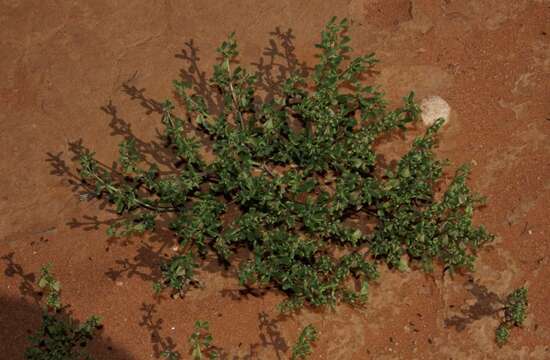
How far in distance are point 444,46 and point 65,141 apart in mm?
3554

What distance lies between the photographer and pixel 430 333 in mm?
4730

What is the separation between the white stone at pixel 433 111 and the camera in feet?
18.3

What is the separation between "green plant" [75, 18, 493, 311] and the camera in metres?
4.76

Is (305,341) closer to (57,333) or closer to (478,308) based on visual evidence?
(478,308)

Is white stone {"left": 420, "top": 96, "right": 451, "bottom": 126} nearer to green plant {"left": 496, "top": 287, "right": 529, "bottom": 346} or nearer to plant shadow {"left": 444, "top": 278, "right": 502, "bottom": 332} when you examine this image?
plant shadow {"left": 444, "top": 278, "right": 502, "bottom": 332}

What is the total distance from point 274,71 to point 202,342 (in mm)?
2567

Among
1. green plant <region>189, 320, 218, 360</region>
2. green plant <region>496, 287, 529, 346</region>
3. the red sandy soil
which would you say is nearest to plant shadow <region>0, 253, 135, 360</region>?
the red sandy soil

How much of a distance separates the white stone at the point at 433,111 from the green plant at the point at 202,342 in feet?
8.36

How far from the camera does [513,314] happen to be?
181 inches

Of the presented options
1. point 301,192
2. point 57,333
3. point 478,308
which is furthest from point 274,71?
point 57,333

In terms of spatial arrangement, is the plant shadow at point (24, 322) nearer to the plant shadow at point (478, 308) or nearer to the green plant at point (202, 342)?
the green plant at point (202, 342)

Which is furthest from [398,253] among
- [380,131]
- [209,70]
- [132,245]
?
[209,70]

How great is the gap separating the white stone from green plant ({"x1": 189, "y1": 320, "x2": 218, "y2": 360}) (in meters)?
2.55

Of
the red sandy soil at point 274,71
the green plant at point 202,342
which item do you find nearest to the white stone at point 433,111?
the red sandy soil at point 274,71
